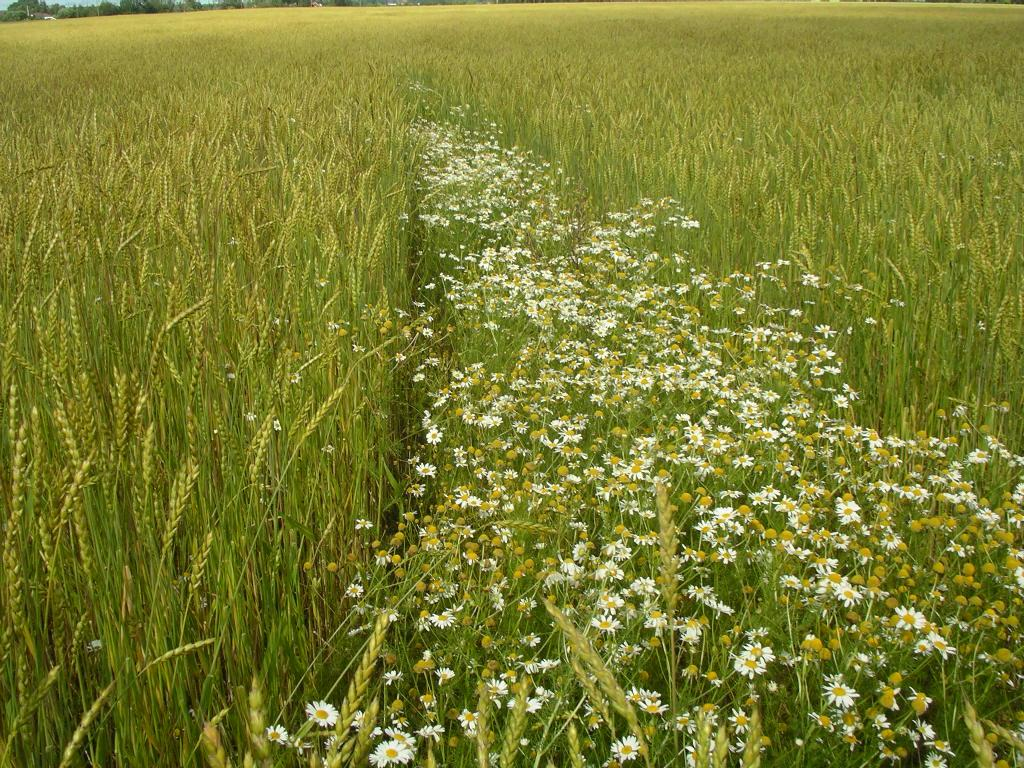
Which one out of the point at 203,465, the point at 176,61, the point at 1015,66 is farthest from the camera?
the point at 176,61

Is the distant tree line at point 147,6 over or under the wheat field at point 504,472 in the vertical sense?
over

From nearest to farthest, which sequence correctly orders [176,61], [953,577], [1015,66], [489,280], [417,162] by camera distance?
1. [953,577]
2. [489,280]
3. [417,162]
4. [1015,66]
5. [176,61]

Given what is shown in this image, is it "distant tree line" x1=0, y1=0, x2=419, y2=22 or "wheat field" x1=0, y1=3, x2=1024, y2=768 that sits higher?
"distant tree line" x1=0, y1=0, x2=419, y2=22

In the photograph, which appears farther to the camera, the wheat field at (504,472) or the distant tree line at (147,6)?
the distant tree line at (147,6)

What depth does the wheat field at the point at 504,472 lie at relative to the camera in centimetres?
140

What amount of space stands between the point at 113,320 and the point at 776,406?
2311 mm

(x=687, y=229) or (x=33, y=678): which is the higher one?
(x=687, y=229)

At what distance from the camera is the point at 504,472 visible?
2.35m

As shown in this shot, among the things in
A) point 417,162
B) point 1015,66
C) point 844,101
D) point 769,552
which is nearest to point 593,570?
point 769,552

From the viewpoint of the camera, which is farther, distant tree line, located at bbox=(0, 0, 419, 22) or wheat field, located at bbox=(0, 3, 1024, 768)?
distant tree line, located at bbox=(0, 0, 419, 22)

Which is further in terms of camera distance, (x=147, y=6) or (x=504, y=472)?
(x=147, y=6)

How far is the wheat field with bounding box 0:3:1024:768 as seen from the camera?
140 centimetres

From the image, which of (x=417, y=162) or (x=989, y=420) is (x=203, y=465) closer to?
(x=989, y=420)

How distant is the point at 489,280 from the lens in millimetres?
3701
